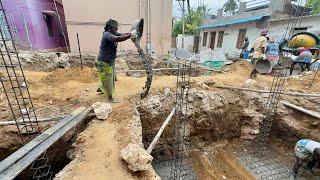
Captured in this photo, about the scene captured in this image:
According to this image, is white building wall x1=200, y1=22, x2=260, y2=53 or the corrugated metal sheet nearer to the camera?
the corrugated metal sheet

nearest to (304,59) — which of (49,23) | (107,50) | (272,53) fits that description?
(272,53)

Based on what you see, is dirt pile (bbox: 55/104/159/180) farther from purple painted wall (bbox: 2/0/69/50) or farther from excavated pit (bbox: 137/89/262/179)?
purple painted wall (bbox: 2/0/69/50)

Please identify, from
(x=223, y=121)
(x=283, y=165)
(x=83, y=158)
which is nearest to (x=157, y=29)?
(x=223, y=121)

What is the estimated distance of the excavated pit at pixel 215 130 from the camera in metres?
5.18

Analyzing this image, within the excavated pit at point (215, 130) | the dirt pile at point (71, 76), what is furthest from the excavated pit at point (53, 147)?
the dirt pile at point (71, 76)

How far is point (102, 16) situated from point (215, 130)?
323 inches

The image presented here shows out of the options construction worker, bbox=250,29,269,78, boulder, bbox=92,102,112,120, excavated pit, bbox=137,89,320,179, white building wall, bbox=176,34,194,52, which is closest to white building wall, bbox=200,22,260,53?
white building wall, bbox=176,34,194,52

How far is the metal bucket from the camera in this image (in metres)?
7.23

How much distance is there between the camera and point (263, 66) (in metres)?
7.31

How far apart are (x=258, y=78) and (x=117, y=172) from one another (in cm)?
632

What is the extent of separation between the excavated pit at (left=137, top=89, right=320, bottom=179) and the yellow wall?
22.7ft

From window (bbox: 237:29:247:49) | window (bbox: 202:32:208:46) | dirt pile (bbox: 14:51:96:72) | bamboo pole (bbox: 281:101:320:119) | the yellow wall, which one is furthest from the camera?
window (bbox: 202:32:208:46)

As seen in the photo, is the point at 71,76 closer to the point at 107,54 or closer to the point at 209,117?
the point at 107,54

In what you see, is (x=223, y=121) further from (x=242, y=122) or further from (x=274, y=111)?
(x=274, y=111)
